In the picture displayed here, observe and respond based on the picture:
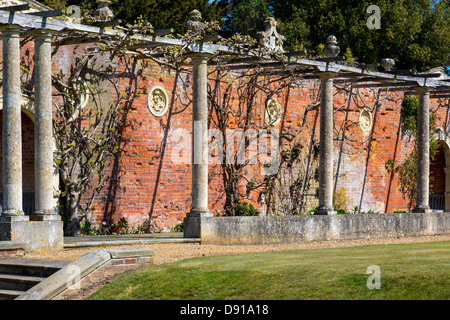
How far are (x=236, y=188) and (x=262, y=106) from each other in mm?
2329

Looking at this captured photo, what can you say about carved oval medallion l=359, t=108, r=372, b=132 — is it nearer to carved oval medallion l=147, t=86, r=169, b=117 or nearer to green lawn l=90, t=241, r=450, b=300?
carved oval medallion l=147, t=86, r=169, b=117

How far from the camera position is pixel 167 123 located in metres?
17.1

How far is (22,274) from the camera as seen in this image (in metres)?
9.91

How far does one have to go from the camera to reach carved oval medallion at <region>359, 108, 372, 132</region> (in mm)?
21812

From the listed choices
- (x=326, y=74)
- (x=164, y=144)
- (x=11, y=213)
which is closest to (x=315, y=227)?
(x=326, y=74)

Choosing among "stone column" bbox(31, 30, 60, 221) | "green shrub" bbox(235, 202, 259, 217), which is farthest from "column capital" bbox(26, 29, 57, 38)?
"green shrub" bbox(235, 202, 259, 217)

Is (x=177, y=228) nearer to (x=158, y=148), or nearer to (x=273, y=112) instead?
(x=158, y=148)

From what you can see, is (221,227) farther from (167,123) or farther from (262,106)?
(262,106)

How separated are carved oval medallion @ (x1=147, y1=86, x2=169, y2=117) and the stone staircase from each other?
711 centimetres

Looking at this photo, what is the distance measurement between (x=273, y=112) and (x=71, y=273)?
11.1 meters

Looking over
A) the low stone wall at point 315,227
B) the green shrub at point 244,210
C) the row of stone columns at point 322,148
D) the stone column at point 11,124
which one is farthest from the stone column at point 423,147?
the stone column at point 11,124

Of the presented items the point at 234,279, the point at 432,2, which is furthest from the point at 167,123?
the point at 432,2

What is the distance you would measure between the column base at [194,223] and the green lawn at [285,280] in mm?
3371
